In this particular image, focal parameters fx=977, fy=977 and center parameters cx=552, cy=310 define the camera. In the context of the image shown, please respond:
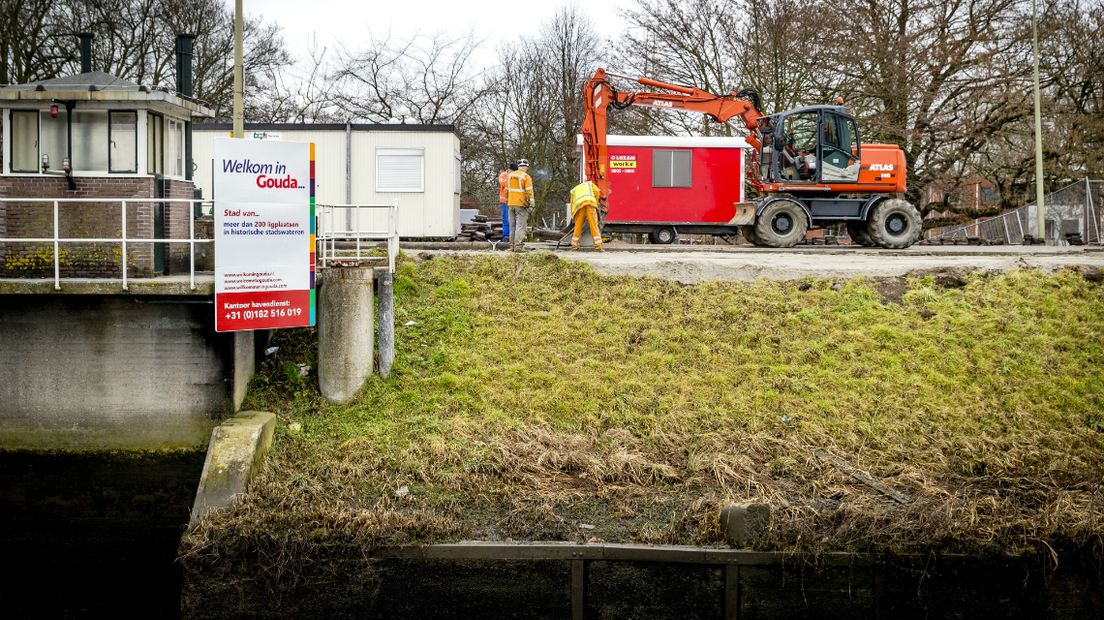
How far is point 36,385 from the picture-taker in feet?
38.9

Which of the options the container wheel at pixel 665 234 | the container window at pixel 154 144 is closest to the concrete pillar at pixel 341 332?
the container window at pixel 154 144

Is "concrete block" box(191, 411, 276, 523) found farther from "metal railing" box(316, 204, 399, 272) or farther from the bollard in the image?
"metal railing" box(316, 204, 399, 272)

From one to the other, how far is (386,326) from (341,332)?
0.68 m

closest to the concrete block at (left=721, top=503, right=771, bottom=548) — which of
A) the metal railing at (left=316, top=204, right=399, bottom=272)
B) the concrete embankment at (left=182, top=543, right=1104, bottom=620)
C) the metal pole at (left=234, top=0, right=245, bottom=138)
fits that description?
the concrete embankment at (left=182, top=543, right=1104, bottom=620)

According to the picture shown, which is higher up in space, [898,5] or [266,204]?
[898,5]

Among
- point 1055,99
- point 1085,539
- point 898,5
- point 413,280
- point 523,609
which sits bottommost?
point 523,609

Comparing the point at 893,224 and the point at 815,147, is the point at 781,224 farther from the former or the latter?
the point at 893,224

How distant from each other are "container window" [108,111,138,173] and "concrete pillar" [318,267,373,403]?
9.17 ft

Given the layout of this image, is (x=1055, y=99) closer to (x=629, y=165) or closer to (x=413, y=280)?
(x=629, y=165)

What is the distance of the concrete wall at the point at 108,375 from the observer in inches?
467

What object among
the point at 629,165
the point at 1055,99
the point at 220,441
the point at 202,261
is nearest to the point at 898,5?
the point at 1055,99

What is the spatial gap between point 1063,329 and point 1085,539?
5.36 metres

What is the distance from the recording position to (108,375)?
11.9 meters

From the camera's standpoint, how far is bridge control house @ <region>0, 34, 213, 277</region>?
475 inches
